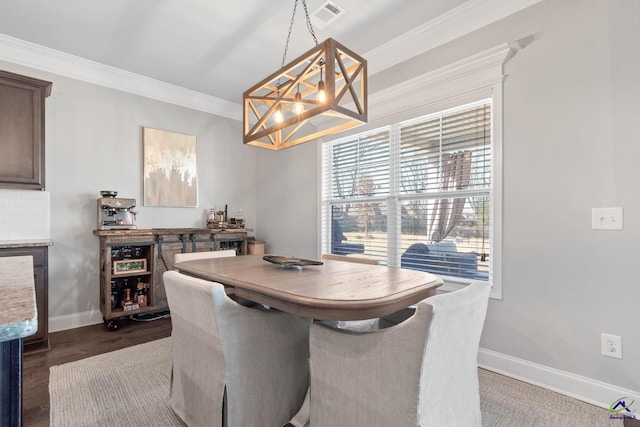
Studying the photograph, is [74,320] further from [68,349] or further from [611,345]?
[611,345]

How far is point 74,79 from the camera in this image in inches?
131

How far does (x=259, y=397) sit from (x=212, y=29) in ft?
9.44

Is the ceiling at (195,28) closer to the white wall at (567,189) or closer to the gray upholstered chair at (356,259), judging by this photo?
the white wall at (567,189)

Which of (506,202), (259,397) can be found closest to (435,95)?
(506,202)

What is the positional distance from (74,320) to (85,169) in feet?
5.18

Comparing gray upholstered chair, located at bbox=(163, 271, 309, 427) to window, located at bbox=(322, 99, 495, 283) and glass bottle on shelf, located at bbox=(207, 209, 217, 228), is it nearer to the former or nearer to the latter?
window, located at bbox=(322, 99, 495, 283)

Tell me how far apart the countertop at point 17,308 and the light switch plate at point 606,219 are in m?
2.60

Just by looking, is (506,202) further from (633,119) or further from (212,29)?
(212,29)

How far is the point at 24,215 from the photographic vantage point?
304 cm

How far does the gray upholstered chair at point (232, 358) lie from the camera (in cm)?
140

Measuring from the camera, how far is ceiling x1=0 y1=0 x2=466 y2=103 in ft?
8.15

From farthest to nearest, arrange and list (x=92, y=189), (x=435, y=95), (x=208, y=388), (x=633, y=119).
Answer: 1. (x=92, y=189)
2. (x=435, y=95)
3. (x=633, y=119)
4. (x=208, y=388)

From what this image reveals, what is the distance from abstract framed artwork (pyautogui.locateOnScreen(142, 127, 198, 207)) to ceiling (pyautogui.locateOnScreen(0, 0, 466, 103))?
0.79 metres

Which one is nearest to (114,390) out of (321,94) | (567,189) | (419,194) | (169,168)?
(321,94)
